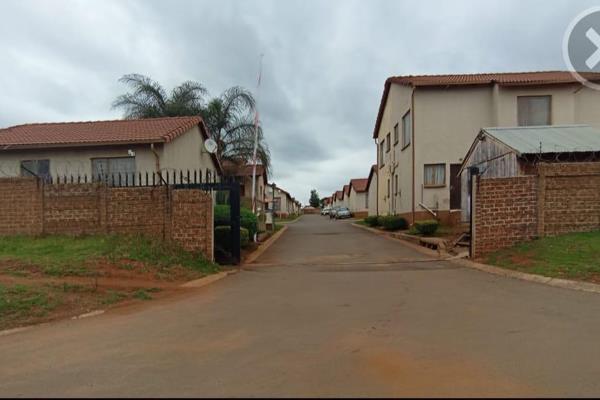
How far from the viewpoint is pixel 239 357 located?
15.0 feet

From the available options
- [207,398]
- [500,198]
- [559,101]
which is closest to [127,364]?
[207,398]

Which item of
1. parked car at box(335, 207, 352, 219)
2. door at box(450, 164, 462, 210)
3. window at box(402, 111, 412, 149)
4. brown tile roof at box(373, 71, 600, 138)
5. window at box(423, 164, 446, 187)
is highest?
brown tile roof at box(373, 71, 600, 138)

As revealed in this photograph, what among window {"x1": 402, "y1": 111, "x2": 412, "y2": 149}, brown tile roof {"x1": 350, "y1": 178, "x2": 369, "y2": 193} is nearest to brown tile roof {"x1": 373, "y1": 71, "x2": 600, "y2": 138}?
window {"x1": 402, "y1": 111, "x2": 412, "y2": 149}

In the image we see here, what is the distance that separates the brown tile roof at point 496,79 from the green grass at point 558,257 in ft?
41.4

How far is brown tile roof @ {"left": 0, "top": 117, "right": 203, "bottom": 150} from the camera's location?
17.9 m

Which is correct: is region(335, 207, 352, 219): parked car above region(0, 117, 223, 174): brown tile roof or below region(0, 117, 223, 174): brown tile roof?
below

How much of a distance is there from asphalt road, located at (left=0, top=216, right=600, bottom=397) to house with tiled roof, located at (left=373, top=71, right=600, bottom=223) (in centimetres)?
1407

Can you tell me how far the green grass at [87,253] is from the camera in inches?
368

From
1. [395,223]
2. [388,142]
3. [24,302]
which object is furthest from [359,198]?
[24,302]

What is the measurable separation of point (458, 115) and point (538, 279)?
15.0 metres

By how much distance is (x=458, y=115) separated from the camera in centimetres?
2244

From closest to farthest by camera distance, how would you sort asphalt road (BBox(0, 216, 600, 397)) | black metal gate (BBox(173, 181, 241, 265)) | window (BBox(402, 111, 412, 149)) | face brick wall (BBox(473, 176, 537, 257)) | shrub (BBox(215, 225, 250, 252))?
asphalt road (BBox(0, 216, 600, 397)) < black metal gate (BBox(173, 181, 241, 265)) < face brick wall (BBox(473, 176, 537, 257)) < shrub (BBox(215, 225, 250, 252)) < window (BBox(402, 111, 412, 149))

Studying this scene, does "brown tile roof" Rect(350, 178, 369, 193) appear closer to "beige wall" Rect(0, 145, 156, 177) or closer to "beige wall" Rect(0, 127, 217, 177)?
"beige wall" Rect(0, 127, 217, 177)

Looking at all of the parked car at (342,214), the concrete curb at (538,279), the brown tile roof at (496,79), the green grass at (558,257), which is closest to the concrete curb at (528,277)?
the concrete curb at (538,279)
